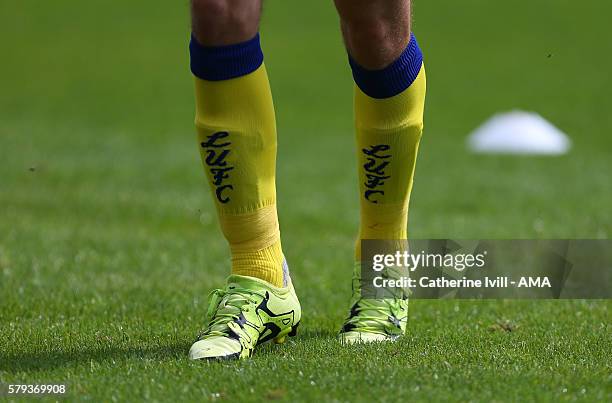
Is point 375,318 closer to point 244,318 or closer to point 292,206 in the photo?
point 244,318

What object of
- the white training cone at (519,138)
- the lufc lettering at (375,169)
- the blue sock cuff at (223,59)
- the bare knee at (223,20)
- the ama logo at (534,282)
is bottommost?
the ama logo at (534,282)

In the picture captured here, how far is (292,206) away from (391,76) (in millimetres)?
4758

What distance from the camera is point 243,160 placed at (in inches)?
121

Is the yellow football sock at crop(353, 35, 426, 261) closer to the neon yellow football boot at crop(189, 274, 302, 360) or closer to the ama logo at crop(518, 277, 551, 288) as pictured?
the neon yellow football boot at crop(189, 274, 302, 360)

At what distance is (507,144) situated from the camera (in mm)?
11516

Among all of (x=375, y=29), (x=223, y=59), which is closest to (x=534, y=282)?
(x=375, y=29)

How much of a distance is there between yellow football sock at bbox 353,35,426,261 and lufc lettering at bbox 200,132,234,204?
21.7 inches

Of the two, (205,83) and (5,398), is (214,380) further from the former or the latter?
(205,83)

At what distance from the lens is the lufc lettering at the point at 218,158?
120 inches

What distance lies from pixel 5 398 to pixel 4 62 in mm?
18455

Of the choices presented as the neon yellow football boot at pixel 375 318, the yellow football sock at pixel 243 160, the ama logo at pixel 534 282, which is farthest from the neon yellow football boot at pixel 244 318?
the ama logo at pixel 534 282

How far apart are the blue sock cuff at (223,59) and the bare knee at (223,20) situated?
23 millimetres

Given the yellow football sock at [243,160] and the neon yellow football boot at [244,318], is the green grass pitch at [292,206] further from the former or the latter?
the yellow football sock at [243,160]

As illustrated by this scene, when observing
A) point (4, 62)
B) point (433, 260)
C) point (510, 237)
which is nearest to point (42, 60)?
point (4, 62)
